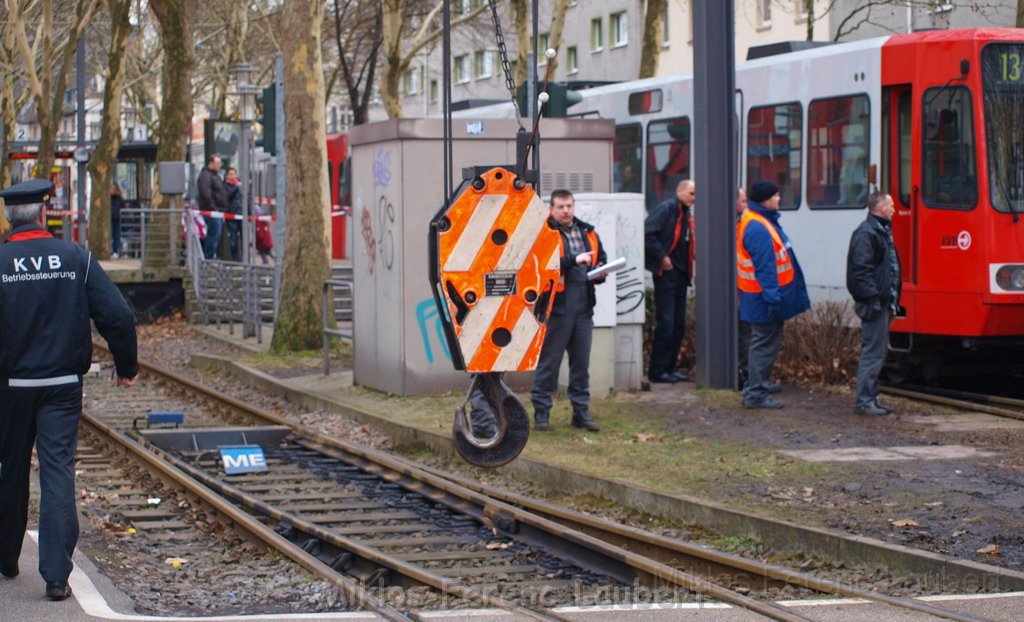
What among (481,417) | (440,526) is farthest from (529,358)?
(440,526)

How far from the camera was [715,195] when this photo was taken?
600 inches

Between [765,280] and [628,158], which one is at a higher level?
[628,158]

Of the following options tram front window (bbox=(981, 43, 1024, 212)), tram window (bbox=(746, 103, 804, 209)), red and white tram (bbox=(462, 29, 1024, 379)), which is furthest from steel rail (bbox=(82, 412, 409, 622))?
tram window (bbox=(746, 103, 804, 209))

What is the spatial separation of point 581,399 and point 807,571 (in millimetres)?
4656

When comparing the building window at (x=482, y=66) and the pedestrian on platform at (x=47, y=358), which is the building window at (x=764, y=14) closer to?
the building window at (x=482, y=66)

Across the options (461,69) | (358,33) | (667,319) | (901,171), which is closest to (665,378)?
(667,319)

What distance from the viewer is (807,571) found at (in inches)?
329

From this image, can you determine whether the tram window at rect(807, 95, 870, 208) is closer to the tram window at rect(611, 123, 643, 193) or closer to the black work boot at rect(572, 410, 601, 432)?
the tram window at rect(611, 123, 643, 193)

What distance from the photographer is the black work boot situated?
1280 centimetres

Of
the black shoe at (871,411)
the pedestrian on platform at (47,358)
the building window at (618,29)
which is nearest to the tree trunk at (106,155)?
the black shoe at (871,411)

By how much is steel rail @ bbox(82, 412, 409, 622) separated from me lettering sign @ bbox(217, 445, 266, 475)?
0.44 meters

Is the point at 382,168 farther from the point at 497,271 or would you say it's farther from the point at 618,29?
the point at 618,29

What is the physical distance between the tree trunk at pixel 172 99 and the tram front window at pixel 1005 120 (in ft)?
62.4

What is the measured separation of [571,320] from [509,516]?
2976mm
